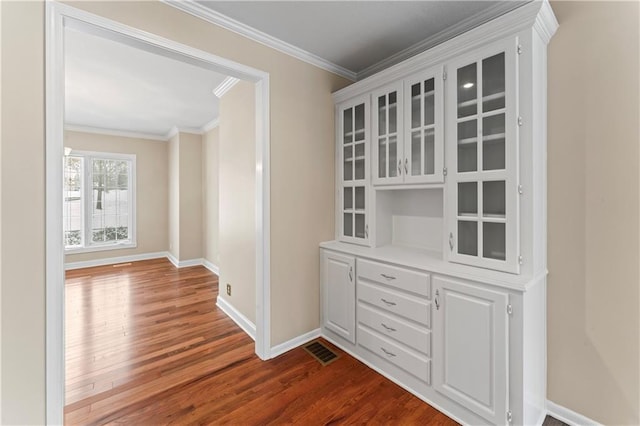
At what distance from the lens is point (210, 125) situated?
17.4ft

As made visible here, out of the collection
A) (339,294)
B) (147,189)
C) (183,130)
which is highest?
(183,130)

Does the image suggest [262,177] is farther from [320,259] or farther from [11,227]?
[11,227]

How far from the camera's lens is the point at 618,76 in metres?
1.54

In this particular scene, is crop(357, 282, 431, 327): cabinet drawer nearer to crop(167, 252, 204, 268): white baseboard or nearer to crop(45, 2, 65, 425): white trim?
crop(45, 2, 65, 425): white trim

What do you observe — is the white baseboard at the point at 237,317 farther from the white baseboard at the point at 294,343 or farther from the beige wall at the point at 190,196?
the beige wall at the point at 190,196

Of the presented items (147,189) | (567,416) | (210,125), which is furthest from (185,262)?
(567,416)

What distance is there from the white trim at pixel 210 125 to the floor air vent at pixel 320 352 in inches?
163

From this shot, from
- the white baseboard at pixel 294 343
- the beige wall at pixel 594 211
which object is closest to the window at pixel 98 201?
the white baseboard at pixel 294 343

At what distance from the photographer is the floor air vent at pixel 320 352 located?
2.37 m

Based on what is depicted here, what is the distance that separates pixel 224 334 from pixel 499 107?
3.05m

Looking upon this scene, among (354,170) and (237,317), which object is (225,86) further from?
(237,317)

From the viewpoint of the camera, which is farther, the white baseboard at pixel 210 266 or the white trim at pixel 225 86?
the white baseboard at pixel 210 266

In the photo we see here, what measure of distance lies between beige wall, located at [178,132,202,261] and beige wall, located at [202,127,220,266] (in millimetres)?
98

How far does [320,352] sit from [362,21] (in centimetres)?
274
